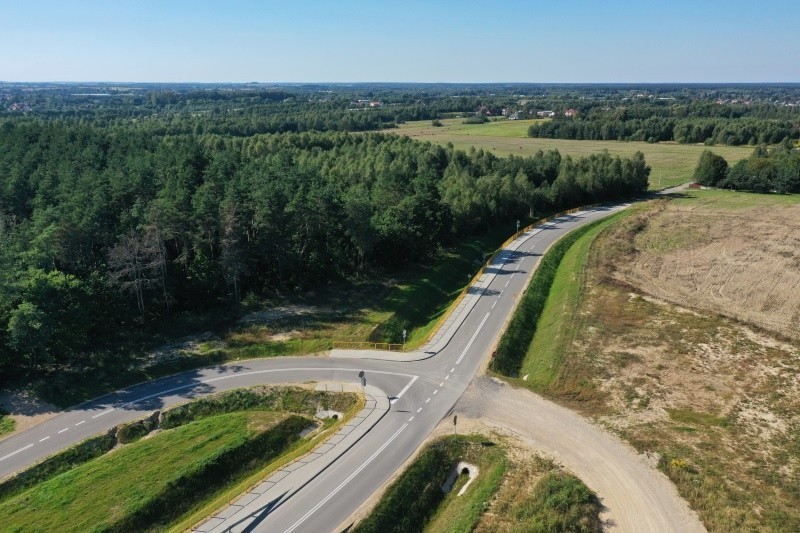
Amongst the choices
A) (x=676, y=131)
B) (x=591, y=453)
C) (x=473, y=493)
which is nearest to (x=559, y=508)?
(x=473, y=493)

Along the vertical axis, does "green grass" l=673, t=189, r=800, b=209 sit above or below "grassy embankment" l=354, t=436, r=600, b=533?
above

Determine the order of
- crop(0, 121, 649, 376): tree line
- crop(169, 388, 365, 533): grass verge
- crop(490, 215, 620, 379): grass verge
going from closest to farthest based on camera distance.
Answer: crop(169, 388, 365, 533): grass verge, crop(0, 121, 649, 376): tree line, crop(490, 215, 620, 379): grass verge

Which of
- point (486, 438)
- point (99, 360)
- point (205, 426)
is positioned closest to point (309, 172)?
point (99, 360)

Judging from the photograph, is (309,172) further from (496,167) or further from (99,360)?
(496,167)

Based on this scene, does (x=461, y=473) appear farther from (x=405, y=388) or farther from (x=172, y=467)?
(x=172, y=467)

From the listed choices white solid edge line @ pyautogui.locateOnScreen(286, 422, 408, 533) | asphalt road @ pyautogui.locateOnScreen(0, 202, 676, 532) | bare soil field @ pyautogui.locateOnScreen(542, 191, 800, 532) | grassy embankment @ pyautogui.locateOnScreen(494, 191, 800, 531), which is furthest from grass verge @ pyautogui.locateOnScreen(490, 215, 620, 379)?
white solid edge line @ pyautogui.locateOnScreen(286, 422, 408, 533)

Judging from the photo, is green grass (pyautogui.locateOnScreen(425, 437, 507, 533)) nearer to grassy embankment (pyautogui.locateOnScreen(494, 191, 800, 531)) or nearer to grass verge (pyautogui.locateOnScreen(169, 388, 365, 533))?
grassy embankment (pyautogui.locateOnScreen(494, 191, 800, 531))
